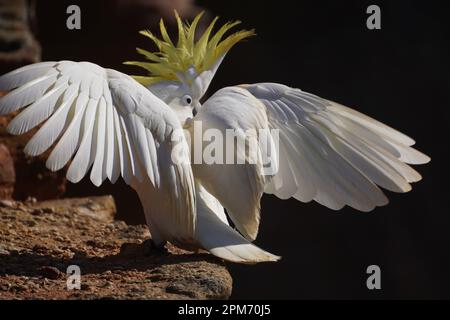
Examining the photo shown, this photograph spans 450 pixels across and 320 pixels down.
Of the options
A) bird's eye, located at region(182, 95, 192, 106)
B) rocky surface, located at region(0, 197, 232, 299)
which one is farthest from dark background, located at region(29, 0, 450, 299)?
bird's eye, located at region(182, 95, 192, 106)

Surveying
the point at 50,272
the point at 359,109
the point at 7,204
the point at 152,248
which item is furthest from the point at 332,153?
the point at 359,109

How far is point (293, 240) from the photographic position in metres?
8.86

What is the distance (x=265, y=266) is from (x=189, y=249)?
5.06 m

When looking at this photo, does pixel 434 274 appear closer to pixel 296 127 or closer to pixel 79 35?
pixel 79 35

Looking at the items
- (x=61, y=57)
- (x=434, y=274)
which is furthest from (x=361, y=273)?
(x=61, y=57)

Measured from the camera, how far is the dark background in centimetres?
880

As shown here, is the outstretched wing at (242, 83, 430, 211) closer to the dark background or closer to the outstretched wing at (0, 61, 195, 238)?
the outstretched wing at (0, 61, 195, 238)

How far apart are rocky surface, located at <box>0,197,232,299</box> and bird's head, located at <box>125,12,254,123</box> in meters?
0.74

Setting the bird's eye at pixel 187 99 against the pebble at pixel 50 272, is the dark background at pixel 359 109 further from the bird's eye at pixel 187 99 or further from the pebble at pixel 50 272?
the pebble at pixel 50 272

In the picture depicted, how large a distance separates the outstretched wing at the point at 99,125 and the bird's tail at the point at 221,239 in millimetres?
90

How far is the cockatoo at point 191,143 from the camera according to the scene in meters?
3.45

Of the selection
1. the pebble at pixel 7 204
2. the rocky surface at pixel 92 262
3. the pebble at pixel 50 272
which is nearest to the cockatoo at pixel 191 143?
the rocky surface at pixel 92 262

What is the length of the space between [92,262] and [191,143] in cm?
71

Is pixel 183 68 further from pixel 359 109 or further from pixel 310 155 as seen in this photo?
pixel 359 109
